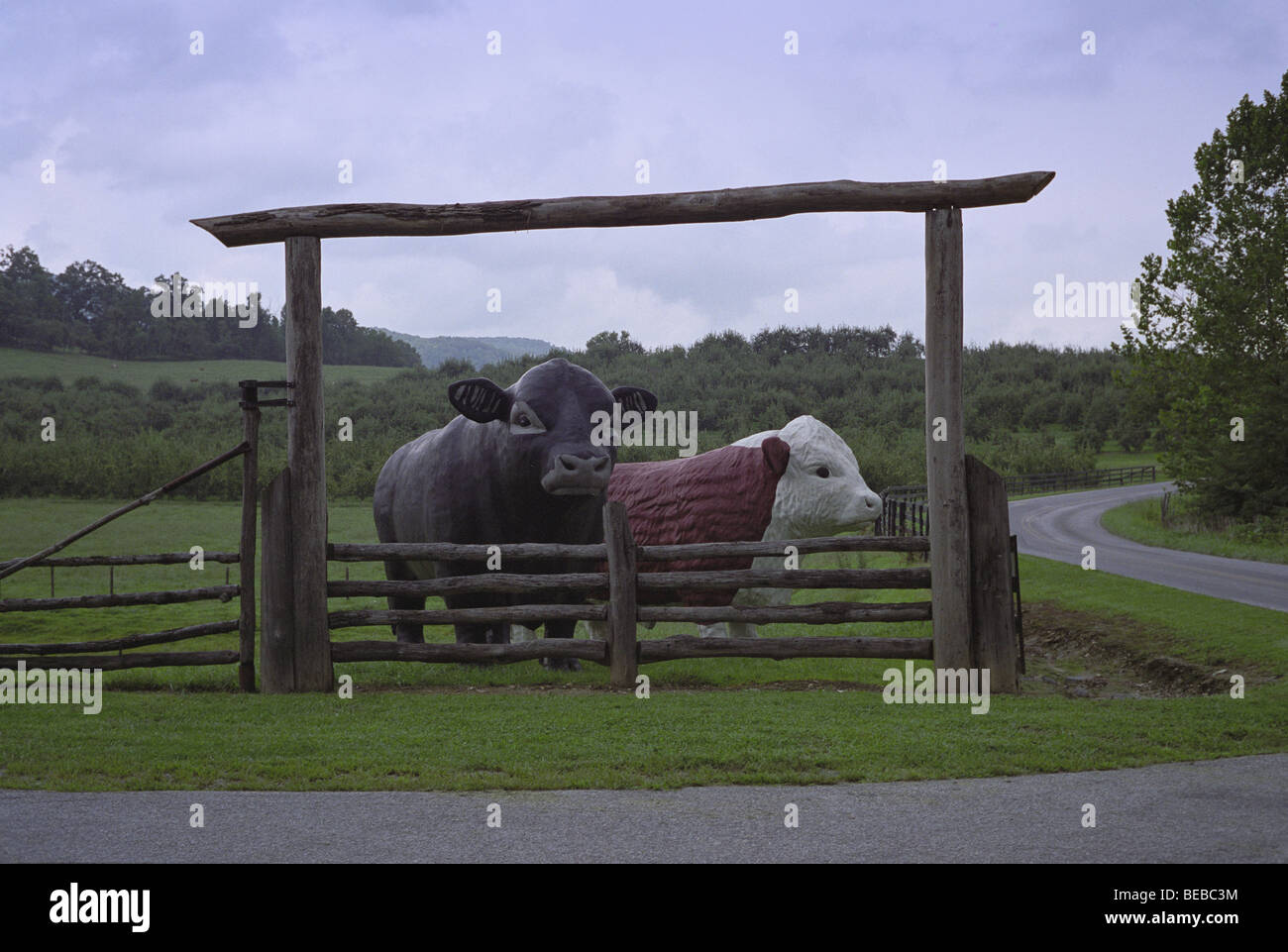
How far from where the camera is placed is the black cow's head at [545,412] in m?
8.87

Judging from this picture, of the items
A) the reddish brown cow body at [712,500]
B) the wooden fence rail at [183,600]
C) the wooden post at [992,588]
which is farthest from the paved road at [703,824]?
the reddish brown cow body at [712,500]

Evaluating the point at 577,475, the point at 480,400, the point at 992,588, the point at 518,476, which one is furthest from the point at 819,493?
the point at 480,400

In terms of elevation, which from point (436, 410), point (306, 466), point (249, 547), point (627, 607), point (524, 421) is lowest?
point (627, 607)

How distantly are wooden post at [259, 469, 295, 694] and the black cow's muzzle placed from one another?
80.8 inches

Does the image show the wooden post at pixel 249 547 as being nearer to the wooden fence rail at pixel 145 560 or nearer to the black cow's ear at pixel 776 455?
the wooden fence rail at pixel 145 560

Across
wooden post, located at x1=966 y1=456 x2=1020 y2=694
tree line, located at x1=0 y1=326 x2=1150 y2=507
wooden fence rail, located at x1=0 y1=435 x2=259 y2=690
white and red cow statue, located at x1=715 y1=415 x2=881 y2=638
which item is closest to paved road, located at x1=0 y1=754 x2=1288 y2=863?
wooden post, located at x1=966 y1=456 x2=1020 y2=694

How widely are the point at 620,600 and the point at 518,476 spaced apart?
5.13ft

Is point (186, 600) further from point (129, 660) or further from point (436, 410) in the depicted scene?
point (436, 410)

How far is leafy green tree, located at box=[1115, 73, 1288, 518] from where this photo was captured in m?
23.3

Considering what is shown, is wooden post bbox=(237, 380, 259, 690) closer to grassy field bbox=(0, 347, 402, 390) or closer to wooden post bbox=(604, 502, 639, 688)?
wooden post bbox=(604, 502, 639, 688)

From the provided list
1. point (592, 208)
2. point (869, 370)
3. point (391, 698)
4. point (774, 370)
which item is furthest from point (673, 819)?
point (869, 370)

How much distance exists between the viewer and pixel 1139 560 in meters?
20.2

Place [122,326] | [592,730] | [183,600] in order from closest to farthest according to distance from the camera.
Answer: [592,730] < [183,600] < [122,326]

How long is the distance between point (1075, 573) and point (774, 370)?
586cm
